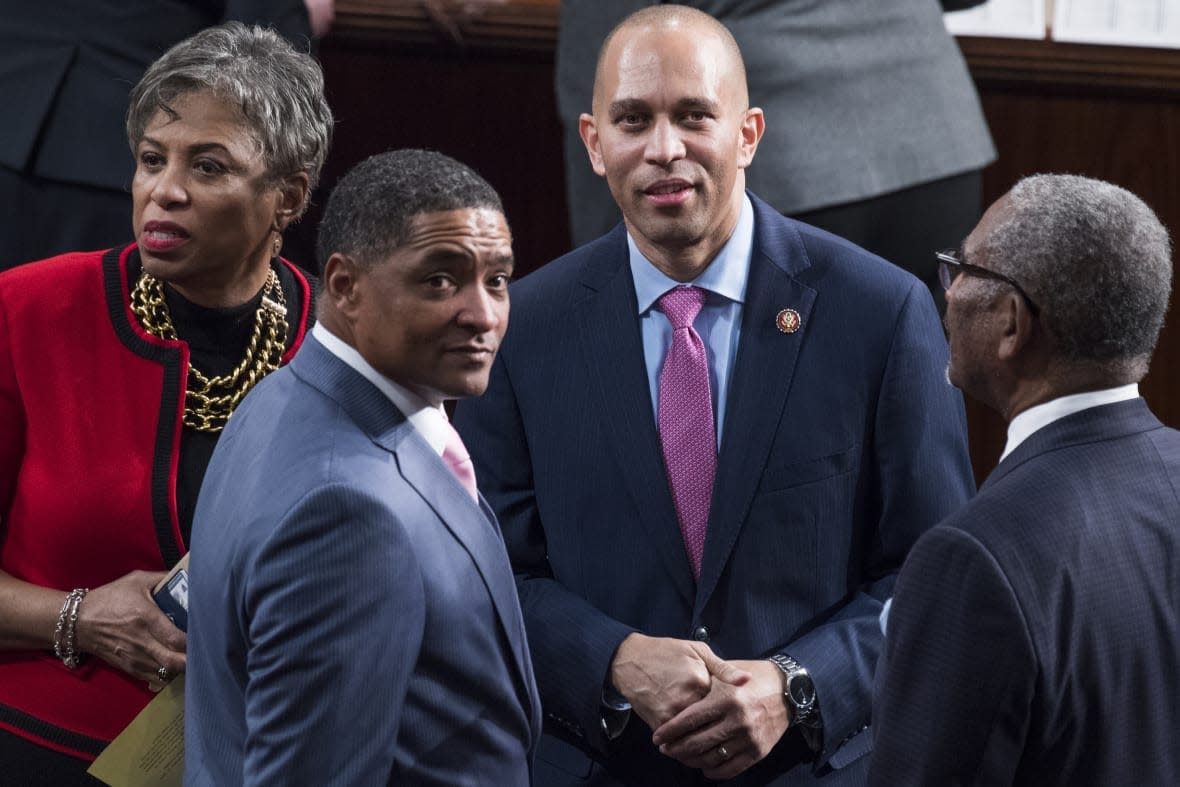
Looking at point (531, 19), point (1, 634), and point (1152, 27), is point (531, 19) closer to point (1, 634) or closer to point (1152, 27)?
point (1152, 27)

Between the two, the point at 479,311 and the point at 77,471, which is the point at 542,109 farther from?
the point at 479,311

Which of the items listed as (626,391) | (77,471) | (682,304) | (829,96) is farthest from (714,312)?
(77,471)

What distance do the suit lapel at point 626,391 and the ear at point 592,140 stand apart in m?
0.13

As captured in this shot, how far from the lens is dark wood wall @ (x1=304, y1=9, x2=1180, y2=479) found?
3.43 meters

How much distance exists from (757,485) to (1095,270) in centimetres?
61

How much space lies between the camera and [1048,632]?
5.47 feet

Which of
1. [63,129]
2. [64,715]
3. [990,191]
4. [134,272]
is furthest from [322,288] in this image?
[990,191]

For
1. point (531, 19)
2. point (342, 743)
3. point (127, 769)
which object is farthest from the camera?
point (531, 19)

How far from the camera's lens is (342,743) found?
1585mm

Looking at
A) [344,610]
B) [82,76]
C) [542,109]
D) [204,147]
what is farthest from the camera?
[542,109]

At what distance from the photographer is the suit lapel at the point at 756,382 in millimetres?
2262

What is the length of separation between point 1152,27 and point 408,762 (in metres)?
2.45

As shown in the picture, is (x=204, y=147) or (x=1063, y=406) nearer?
(x=1063, y=406)

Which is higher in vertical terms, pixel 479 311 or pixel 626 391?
pixel 479 311
